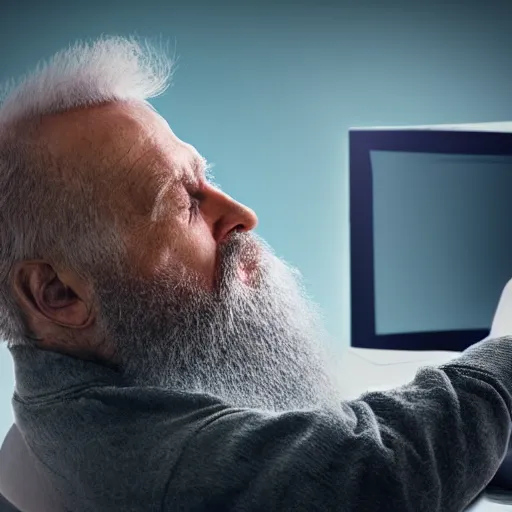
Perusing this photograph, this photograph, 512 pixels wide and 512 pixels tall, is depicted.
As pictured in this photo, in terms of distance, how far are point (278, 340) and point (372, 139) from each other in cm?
52

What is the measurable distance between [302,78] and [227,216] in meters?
0.86

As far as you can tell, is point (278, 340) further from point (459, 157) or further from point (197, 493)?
point (459, 157)

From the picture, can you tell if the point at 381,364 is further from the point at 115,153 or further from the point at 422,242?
the point at 115,153

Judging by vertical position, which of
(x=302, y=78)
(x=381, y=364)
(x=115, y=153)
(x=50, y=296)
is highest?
(x=302, y=78)

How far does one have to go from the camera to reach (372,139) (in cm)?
121

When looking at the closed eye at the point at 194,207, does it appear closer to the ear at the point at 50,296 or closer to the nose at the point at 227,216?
the nose at the point at 227,216

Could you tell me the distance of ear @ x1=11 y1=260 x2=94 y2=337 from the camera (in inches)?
28.8

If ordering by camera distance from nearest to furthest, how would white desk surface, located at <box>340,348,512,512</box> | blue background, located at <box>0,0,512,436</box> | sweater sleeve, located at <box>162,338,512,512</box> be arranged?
sweater sleeve, located at <box>162,338,512,512</box>
white desk surface, located at <box>340,348,512,512</box>
blue background, located at <box>0,0,512,436</box>

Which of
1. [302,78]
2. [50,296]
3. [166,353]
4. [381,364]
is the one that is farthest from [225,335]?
[302,78]

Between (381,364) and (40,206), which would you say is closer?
(40,206)

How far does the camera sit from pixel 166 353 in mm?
756

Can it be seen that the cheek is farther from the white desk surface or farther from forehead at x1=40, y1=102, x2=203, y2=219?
the white desk surface

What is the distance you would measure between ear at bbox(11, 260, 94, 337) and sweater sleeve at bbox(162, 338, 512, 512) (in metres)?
0.20

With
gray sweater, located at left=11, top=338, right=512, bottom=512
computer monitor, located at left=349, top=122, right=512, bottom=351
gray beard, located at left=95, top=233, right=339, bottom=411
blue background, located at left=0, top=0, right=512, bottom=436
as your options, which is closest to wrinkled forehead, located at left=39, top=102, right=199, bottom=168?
gray beard, located at left=95, top=233, right=339, bottom=411
